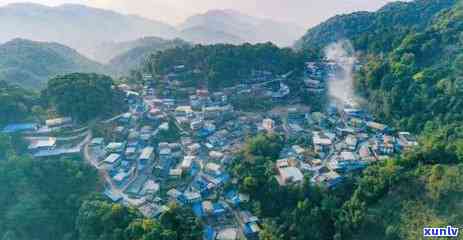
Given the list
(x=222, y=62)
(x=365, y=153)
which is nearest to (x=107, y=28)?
(x=222, y=62)

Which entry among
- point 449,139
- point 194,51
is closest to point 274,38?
point 194,51

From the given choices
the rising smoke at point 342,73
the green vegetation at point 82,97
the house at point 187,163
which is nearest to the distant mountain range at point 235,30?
the rising smoke at point 342,73

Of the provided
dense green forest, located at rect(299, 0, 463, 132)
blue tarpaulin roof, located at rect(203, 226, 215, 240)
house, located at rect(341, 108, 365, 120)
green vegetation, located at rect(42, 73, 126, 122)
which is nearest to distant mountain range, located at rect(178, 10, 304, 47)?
dense green forest, located at rect(299, 0, 463, 132)

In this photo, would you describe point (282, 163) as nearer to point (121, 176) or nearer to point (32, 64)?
point (121, 176)

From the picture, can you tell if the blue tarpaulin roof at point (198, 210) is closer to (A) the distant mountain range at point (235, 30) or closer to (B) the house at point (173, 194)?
(B) the house at point (173, 194)

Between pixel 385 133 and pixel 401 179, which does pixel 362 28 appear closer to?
pixel 385 133

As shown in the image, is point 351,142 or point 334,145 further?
point 334,145

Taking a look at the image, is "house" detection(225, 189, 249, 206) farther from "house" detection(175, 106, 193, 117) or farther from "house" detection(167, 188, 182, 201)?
"house" detection(175, 106, 193, 117)
